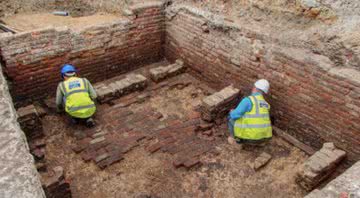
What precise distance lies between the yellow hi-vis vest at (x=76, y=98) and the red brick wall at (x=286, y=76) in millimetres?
2343

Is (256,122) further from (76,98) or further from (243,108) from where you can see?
(76,98)

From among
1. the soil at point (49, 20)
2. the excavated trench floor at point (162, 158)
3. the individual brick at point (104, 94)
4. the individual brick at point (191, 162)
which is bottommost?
the excavated trench floor at point (162, 158)

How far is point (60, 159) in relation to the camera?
5172 mm

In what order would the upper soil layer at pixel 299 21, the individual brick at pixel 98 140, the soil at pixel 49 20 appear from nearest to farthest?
1. the upper soil layer at pixel 299 21
2. the individual brick at pixel 98 140
3. the soil at pixel 49 20

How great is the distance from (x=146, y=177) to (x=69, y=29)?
302cm

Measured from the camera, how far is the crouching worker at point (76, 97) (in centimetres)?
555

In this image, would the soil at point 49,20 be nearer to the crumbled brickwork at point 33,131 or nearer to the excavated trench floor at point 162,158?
the excavated trench floor at point 162,158

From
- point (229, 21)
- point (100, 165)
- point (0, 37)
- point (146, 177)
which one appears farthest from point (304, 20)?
point (0, 37)

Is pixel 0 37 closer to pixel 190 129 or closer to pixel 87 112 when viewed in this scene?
pixel 87 112

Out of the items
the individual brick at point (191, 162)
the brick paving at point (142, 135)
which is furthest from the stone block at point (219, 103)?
the individual brick at point (191, 162)

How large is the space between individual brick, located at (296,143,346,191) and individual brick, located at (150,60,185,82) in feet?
10.7

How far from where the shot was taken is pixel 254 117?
5.19 m

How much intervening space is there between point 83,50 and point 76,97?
4.10 feet

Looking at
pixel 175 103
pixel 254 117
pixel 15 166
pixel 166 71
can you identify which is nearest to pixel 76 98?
pixel 175 103
